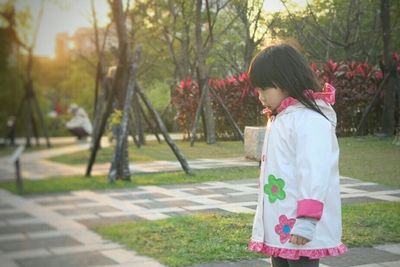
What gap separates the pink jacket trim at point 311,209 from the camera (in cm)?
223

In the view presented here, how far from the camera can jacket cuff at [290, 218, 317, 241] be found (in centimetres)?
224

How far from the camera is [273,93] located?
8.07ft

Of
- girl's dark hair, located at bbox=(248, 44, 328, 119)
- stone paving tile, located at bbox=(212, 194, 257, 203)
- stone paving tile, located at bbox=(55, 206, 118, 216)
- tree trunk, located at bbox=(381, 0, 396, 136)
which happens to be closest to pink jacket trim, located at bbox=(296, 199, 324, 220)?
girl's dark hair, located at bbox=(248, 44, 328, 119)

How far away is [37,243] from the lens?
1.81 m

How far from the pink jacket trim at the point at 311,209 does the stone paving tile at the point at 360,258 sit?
1.14m

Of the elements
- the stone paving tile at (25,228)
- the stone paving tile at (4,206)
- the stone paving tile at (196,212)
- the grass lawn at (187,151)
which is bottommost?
the stone paving tile at (196,212)

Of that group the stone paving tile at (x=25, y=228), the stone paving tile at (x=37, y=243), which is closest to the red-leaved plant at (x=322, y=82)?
the stone paving tile at (x=37, y=243)

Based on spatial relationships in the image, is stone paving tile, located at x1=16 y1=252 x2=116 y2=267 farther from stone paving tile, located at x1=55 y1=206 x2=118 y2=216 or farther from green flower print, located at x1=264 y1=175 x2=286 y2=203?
green flower print, located at x1=264 y1=175 x2=286 y2=203

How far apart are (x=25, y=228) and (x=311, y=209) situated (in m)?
0.96

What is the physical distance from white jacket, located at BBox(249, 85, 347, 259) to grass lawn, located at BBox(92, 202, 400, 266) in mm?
545

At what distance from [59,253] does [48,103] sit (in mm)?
579

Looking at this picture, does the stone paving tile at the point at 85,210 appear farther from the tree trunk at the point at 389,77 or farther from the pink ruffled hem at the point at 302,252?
the tree trunk at the point at 389,77

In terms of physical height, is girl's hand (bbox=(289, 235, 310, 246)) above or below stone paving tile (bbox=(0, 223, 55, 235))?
below

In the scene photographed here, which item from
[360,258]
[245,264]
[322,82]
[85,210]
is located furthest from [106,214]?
[360,258]
